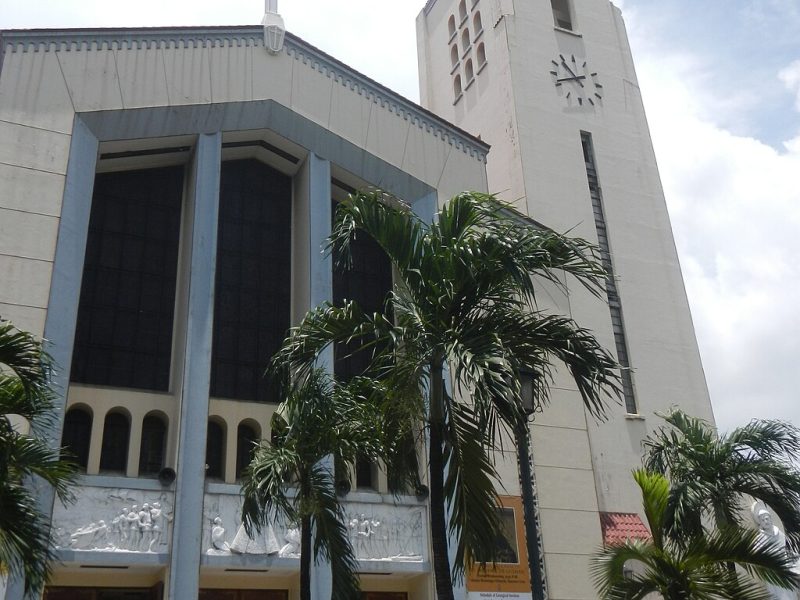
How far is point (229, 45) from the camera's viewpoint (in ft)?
64.6

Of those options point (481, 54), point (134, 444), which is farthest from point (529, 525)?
point (481, 54)

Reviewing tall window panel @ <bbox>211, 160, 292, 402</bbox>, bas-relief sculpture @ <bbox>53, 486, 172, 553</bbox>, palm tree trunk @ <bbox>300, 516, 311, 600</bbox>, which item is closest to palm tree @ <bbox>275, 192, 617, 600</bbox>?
palm tree trunk @ <bbox>300, 516, 311, 600</bbox>

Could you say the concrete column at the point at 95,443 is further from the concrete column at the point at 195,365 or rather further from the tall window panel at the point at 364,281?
the tall window panel at the point at 364,281

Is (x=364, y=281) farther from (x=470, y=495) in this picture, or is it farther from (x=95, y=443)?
(x=470, y=495)

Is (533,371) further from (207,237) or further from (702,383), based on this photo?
(702,383)

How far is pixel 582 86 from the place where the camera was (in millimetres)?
29406

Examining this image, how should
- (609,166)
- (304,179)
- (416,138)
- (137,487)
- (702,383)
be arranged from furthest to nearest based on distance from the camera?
(609,166) < (702,383) < (416,138) < (304,179) < (137,487)

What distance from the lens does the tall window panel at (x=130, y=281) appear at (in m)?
17.3

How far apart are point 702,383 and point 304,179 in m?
13.7

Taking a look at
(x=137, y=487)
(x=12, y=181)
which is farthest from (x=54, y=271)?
(x=137, y=487)

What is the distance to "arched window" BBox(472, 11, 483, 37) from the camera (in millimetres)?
31827

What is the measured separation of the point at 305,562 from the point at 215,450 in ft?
20.3

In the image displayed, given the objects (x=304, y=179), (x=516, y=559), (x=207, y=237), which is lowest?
(x=516, y=559)

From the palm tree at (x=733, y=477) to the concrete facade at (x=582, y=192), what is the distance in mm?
3395
